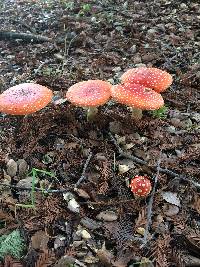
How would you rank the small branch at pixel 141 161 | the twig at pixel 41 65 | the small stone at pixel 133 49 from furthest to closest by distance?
the small stone at pixel 133 49
the twig at pixel 41 65
the small branch at pixel 141 161

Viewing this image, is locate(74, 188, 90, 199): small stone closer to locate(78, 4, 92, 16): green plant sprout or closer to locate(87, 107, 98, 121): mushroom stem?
locate(87, 107, 98, 121): mushroom stem

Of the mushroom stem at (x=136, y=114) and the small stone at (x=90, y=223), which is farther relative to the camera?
the mushroom stem at (x=136, y=114)

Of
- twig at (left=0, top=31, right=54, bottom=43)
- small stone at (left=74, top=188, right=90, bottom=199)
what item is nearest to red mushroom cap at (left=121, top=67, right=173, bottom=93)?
small stone at (left=74, top=188, right=90, bottom=199)

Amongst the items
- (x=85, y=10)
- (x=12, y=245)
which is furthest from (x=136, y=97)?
(x=85, y=10)

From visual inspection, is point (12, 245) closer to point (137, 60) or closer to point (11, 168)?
point (11, 168)

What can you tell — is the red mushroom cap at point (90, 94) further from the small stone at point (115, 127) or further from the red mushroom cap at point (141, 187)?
the red mushroom cap at point (141, 187)

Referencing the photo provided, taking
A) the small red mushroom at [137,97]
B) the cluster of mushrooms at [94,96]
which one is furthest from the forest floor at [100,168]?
the small red mushroom at [137,97]

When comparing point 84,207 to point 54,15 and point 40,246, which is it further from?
point 54,15
